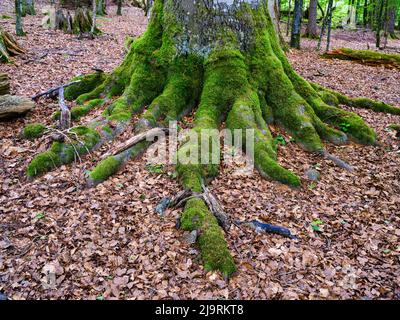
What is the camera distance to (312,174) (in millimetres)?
5562

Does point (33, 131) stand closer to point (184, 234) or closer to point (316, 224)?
point (184, 234)

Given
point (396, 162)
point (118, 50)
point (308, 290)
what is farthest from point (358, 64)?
point (308, 290)

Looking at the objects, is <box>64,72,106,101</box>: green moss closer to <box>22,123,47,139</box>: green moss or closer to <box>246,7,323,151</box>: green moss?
<box>22,123,47,139</box>: green moss

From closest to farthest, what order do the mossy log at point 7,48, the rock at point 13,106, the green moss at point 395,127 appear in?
the rock at point 13,106
the green moss at point 395,127
the mossy log at point 7,48

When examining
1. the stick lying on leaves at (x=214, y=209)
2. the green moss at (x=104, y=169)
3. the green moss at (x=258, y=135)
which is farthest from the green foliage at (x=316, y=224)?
the green moss at (x=104, y=169)

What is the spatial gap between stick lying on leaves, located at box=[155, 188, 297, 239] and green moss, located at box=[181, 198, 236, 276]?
Answer: 0.11m

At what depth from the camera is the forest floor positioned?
3.66 metres

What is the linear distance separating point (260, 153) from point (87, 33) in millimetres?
14035

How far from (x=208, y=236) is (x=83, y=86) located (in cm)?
556

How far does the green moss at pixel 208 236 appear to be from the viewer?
3.82 meters

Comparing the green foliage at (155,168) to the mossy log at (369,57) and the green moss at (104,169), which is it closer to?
the green moss at (104,169)

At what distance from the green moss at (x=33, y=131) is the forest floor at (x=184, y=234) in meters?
0.15

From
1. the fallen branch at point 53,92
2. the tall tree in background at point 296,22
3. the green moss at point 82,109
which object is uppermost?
the tall tree in background at point 296,22

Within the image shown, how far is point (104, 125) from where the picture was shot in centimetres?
607
